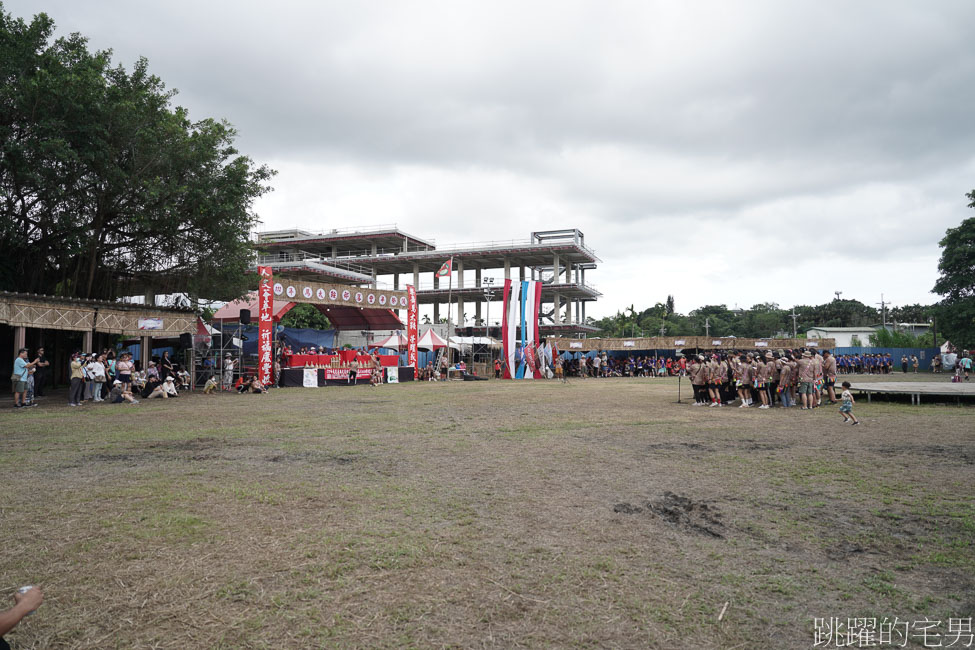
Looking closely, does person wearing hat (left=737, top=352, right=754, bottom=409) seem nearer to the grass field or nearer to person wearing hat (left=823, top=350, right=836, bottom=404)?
person wearing hat (left=823, top=350, right=836, bottom=404)

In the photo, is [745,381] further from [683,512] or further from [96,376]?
[96,376]

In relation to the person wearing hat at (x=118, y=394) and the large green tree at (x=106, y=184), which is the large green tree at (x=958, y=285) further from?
the person wearing hat at (x=118, y=394)

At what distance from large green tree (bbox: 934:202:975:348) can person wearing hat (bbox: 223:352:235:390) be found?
4917 cm

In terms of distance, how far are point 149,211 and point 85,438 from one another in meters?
13.1

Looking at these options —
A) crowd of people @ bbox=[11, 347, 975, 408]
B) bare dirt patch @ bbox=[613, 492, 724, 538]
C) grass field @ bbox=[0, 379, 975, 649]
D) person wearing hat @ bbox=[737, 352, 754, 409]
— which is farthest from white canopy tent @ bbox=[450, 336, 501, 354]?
bare dirt patch @ bbox=[613, 492, 724, 538]

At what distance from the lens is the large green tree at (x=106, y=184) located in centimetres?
1664

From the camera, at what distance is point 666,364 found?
40.5m

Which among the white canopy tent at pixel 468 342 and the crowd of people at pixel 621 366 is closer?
the crowd of people at pixel 621 366

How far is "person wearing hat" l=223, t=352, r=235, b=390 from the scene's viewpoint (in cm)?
2162

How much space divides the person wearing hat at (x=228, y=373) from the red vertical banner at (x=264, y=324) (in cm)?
103

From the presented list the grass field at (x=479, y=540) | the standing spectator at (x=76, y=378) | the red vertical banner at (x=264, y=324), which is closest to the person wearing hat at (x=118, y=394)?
the standing spectator at (x=76, y=378)

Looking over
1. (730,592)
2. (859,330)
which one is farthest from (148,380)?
(859,330)

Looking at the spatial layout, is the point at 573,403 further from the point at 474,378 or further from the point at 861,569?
the point at 474,378

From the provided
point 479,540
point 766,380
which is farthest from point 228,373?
point 479,540
